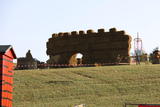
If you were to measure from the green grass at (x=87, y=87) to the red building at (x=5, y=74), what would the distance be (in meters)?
8.10

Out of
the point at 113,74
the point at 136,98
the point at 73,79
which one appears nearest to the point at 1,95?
the point at 136,98

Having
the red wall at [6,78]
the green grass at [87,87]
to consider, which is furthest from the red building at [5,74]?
the green grass at [87,87]

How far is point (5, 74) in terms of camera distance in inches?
451

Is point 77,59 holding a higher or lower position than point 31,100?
higher

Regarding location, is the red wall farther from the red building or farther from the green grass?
the green grass

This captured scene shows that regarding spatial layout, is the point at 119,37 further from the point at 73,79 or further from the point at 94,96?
the point at 94,96

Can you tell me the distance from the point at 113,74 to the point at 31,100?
901 centimetres

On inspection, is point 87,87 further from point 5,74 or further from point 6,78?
point 5,74

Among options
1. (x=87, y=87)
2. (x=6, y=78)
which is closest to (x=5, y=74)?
(x=6, y=78)

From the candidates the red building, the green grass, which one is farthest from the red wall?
the green grass

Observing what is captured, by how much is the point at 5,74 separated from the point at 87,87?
13.2m

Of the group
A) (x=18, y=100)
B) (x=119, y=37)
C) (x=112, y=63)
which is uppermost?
(x=119, y=37)

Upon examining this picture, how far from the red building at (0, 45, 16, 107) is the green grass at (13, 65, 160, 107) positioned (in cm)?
810

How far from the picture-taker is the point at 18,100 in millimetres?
21453
